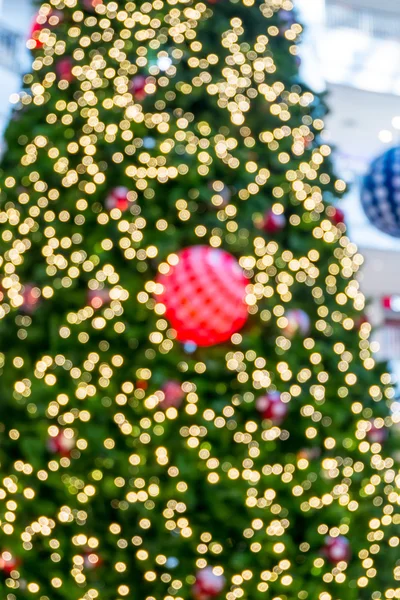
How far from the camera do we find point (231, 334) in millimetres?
1878

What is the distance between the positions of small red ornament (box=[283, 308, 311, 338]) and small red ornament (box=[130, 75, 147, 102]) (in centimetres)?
71

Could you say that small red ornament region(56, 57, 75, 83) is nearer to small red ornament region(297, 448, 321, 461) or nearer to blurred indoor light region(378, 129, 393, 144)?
small red ornament region(297, 448, 321, 461)

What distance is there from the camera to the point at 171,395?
1.82 m

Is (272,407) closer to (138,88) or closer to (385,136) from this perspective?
(138,88)

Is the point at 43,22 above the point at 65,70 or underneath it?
above

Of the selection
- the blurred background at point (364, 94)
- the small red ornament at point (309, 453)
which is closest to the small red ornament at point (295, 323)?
the small red ornament at point (309, 453)

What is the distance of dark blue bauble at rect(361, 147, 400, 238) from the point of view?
12.3ft

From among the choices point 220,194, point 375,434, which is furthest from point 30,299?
point 375,434

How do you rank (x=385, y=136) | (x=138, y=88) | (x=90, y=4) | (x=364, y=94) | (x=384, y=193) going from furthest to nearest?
(x=385, y=136)
(x=364, y=94)
(x=384, y=193)
(x=90, y=4)
(x=138, y=88)

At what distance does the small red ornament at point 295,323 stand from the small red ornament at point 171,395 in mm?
314

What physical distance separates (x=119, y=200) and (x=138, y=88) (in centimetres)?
34

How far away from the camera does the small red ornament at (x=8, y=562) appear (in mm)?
1875

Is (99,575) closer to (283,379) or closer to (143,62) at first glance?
(283,379)

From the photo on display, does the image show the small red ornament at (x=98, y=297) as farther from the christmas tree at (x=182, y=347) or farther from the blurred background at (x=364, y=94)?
the blurred background at (x=364, y=94)
